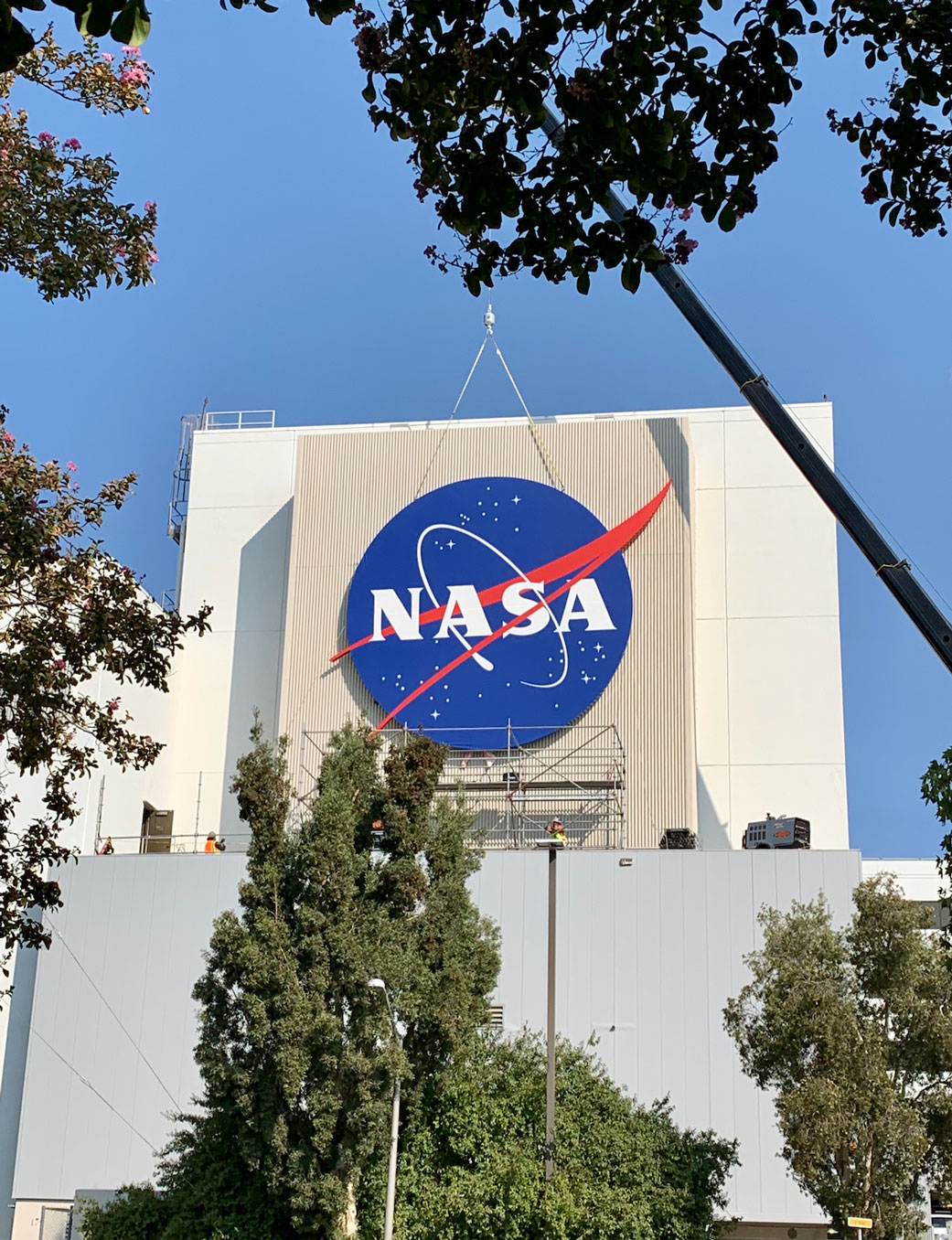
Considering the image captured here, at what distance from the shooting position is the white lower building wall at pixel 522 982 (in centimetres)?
3566

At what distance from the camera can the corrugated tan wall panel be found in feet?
135

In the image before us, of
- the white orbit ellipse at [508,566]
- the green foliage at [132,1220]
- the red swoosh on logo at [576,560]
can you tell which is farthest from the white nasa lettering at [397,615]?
the green foliage at [132,1220]

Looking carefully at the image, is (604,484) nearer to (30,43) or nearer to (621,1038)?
(621,1038)

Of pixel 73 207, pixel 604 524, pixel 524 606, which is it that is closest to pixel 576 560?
pixel 604 524

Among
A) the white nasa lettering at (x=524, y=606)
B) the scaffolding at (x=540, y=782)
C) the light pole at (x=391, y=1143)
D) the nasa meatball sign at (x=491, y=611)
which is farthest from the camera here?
the white nasa lettering at (x=524, y=606)

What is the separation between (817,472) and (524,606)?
23407 millimetres

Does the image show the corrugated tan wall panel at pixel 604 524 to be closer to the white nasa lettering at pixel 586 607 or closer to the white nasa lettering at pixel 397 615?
the white nasa lettering at pixel 586 607

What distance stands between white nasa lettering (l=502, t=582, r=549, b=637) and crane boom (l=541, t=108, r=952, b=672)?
20997 mm

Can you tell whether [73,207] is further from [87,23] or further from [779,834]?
[779,834]

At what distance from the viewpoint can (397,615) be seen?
43.1 meters

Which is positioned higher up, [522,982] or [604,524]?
[604,524]

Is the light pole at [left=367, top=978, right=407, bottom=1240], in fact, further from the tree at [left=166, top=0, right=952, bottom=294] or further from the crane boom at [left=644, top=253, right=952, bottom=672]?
the tree at [left=166, top=0, right=952, bottom=294]

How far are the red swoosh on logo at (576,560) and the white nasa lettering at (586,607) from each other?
43 cm

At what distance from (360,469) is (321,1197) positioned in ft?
80.1
